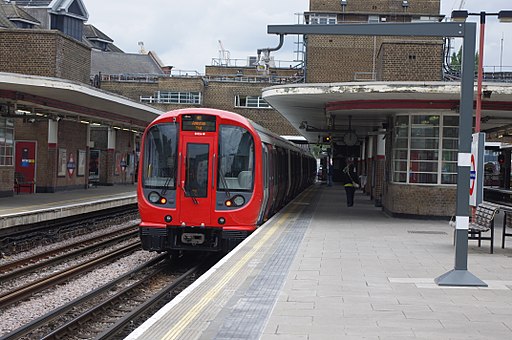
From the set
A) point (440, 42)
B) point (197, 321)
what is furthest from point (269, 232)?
point (440, 42)

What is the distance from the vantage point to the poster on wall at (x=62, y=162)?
2806cm

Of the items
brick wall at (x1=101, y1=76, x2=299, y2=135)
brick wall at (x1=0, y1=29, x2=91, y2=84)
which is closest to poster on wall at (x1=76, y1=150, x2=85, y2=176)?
brick wall at (x1=0, y1=29, x2=91, y2=84)

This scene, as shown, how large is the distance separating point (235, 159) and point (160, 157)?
1.37 m

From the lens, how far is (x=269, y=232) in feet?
47.9

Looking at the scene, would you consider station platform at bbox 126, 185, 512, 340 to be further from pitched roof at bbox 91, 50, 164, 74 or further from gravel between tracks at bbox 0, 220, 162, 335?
pitched roof at bbox 91, 50, 164, 74

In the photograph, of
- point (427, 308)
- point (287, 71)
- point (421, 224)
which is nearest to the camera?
point (427, 308)

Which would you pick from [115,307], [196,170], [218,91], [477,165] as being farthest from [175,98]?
[477,165]

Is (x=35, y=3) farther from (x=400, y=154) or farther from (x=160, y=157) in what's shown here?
(x=160, y=157)

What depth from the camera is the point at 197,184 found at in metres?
13.3

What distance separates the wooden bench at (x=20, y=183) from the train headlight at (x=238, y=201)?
15.3 m

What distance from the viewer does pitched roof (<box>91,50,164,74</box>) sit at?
62531 mm

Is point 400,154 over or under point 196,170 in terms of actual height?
over

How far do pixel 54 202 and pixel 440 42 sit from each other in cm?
1435

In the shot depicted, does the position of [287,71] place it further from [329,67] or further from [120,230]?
[120,230]
